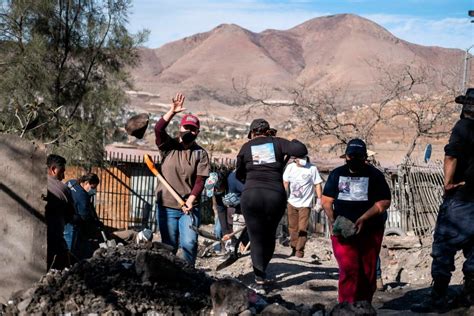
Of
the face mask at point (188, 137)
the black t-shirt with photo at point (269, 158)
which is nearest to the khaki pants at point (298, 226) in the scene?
the black t-shirt with photo at point (269, 158)

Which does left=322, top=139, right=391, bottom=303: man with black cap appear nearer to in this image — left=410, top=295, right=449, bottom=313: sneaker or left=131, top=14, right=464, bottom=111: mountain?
Result: left=410, top=295, right=449, bottom=313: sneaker

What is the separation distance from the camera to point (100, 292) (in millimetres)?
6148

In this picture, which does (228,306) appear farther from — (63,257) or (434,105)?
(434,105)

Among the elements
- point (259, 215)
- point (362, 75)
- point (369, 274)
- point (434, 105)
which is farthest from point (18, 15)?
point (362, 75)

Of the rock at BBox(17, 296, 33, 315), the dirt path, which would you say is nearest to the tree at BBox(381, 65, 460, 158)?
the dirt path

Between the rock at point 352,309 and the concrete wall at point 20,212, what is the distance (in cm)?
240

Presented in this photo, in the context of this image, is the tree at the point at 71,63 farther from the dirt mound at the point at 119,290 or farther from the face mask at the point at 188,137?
the dirt mound at the point at 119,290

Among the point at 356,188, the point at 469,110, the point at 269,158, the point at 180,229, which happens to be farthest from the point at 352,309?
the point at 180,229

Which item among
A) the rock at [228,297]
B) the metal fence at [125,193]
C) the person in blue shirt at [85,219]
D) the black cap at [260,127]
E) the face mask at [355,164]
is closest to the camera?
the rock at [228,297]

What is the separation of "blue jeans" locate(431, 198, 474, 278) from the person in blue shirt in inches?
167

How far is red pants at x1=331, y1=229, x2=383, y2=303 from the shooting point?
7.14m

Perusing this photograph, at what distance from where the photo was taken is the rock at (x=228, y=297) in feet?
19.9

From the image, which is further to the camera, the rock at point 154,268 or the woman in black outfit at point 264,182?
the woman in black outfit at point 264,182

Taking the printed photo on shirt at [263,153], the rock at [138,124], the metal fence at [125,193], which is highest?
the rock at [138,124]
